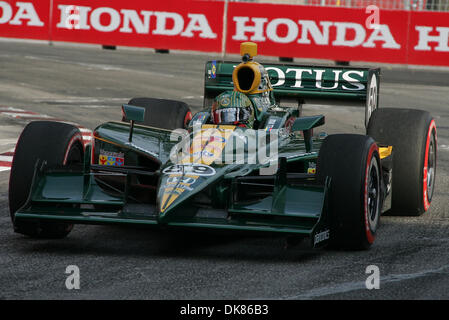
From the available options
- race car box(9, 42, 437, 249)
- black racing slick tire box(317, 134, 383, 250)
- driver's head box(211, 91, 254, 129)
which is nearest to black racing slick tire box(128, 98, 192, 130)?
race car box(9, 42, 437, 249)

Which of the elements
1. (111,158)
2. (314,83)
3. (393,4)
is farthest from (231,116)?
(393,4)

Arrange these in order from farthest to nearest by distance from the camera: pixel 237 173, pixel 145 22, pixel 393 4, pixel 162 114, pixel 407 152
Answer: pixel 393 4, pixel 145 22, pixel 162 114, pixel 407 152, pixel 237 173

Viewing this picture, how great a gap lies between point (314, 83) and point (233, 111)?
2140mm

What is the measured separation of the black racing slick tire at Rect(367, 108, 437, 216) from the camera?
8406mm

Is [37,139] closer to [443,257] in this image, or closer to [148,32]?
[443,257]

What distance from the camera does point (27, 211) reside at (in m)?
6.80

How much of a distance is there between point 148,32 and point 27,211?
18470mm

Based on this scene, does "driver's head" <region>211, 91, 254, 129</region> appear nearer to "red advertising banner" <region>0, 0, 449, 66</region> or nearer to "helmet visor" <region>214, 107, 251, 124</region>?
"helmet visor" <region>214, 107, 251, 124</region>

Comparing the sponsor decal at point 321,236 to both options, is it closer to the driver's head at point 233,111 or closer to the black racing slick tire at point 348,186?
the black racing slick tire at point 348,186

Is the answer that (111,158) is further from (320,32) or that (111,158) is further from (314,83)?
(320,32)

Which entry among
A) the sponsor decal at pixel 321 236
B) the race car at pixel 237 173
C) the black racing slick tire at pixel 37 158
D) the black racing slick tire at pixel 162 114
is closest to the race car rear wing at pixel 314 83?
the black racing slick tire at pixel 162 114

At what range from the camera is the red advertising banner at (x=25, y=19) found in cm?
2481

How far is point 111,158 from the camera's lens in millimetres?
8039

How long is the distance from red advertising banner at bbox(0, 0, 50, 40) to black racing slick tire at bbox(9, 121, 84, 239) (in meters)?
17.9
